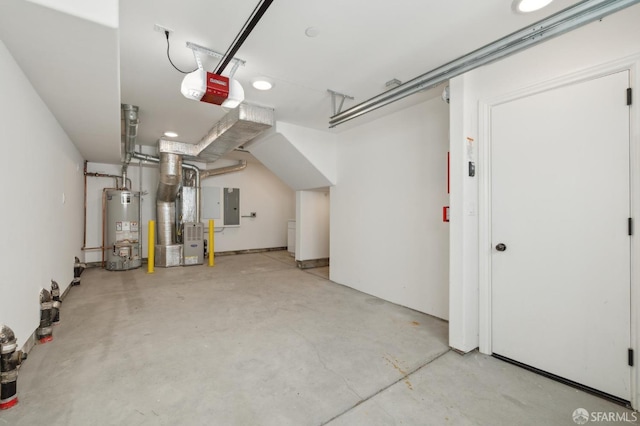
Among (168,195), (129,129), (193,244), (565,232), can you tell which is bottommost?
(193,244)

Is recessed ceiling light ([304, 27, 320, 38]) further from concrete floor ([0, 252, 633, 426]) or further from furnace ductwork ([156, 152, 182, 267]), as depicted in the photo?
furnace ductwork ([156, 152, 182, 267])

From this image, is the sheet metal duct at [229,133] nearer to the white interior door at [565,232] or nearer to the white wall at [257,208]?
the white wall at [257,208]

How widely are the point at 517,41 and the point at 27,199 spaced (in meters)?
3.77

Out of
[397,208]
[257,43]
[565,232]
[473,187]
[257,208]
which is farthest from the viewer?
[257,208]

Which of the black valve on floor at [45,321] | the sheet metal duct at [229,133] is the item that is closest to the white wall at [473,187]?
the sheet metal duct at [229,133]

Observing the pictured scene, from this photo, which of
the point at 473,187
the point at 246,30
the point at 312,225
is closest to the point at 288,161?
the point at 312,225

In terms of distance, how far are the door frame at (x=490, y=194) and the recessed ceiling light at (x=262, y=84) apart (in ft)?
6.47

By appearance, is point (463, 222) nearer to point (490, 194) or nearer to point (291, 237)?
point (490, 194)

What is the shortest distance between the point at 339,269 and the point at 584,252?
3.06 m

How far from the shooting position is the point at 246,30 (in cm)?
172

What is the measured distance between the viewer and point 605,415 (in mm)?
1556

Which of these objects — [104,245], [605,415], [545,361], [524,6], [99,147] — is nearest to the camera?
[605,415]

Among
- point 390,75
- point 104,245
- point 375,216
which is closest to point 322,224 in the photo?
point 375,216

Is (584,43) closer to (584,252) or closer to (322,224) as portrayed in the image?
(584,252)
